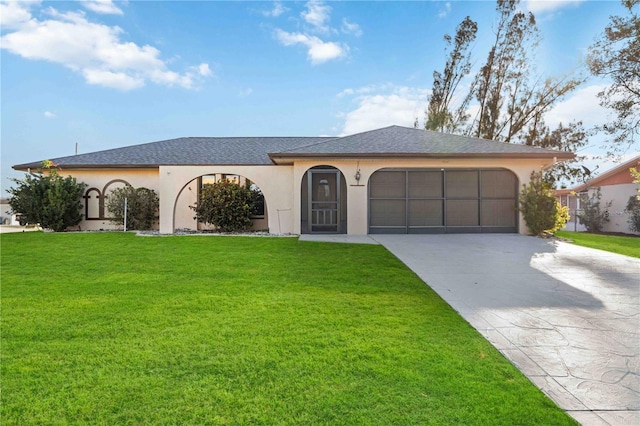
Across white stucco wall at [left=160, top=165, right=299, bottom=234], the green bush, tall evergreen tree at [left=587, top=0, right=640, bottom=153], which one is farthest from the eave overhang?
tall evergreen tree at [left=587, top=0, right=640, bottom=153]

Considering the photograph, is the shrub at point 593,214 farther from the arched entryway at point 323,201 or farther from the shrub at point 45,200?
the shrub at point 45,200

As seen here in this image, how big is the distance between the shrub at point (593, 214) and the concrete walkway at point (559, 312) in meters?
11.9

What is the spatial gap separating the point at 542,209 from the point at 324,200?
26.0 feet

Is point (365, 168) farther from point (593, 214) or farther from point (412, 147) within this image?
point (593, 214)

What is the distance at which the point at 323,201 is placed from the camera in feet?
44.5

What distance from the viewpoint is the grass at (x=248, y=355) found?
2436 millimetres

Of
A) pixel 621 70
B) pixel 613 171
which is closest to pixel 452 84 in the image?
pixel 621 70

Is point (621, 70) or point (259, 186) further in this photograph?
point (621, 70)

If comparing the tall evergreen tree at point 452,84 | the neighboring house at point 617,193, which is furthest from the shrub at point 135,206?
the tall evergreen tree at point 452,84

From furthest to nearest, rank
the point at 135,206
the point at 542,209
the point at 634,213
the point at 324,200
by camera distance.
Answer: the point at 634,213
the point at 135,206
the point at 324,200
the point at 542,209

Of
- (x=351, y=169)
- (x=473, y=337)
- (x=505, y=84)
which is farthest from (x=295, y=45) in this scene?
(x=505, y=84)

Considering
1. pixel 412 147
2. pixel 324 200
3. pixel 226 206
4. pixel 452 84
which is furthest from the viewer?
pixel 452 84

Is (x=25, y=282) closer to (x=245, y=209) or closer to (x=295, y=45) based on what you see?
(x=245, y=209)

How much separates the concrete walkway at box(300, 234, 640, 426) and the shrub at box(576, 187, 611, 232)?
11907 mm
